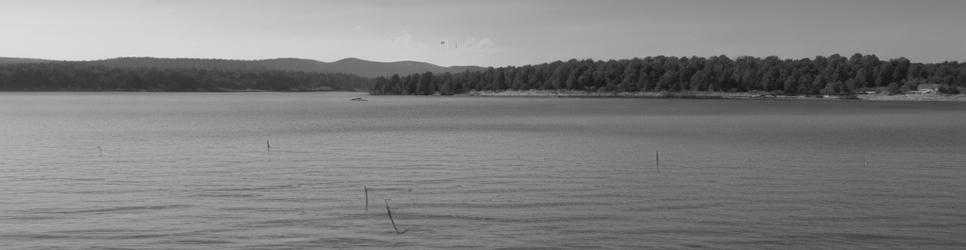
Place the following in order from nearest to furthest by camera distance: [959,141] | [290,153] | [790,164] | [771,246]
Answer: [771,246] → [790,164] → [290,153] → [959,141]

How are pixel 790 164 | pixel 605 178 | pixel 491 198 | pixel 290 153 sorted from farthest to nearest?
pixel 290 153 → pixel 790 164 → pixel 605 178 → pixel 491 198

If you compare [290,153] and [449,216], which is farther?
[290,153]

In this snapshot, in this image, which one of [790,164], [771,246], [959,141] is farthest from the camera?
[959,141]

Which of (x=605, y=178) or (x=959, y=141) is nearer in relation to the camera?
(x=605, y=178)

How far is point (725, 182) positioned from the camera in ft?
86.1

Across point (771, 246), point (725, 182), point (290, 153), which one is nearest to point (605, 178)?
point (725, 182)

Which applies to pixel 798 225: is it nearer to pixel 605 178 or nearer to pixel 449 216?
pixel 449 216

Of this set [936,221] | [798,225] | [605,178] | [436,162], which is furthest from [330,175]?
[936,221]

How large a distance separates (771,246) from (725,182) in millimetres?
10113

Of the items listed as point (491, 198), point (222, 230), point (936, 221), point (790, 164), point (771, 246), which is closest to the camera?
point (771, 246)

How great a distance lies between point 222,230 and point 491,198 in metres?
7.22

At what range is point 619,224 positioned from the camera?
18500 millimetres

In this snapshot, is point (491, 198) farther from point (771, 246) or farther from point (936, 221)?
point (936, 221)

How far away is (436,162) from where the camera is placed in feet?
110
